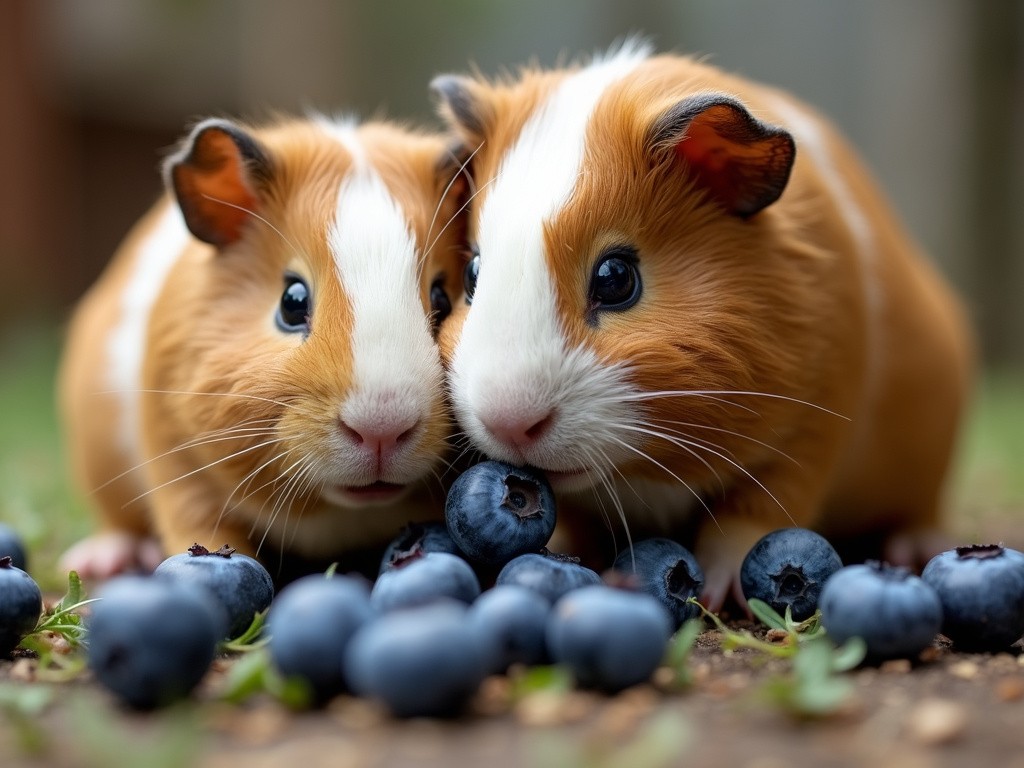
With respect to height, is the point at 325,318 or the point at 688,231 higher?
the point at 688,231

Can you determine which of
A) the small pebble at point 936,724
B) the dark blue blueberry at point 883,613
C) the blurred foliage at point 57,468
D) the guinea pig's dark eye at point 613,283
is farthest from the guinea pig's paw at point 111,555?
the small pebble at point 936,724

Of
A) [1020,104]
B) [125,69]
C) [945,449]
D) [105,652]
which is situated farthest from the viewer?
[125,69]

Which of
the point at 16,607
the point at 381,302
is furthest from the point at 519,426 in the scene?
the point at 16,607

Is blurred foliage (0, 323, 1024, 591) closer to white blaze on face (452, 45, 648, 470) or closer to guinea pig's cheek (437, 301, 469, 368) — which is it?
guinea pig's cheek (437, 301, 469, 368)

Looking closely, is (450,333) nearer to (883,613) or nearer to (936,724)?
(883,613)

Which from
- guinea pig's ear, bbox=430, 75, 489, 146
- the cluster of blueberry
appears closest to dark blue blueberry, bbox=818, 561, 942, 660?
the cluster of blueberry

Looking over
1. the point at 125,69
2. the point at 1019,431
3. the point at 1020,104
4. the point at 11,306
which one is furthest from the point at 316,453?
the point at 125,69

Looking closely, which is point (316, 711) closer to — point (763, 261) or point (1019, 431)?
point (763, 261)
